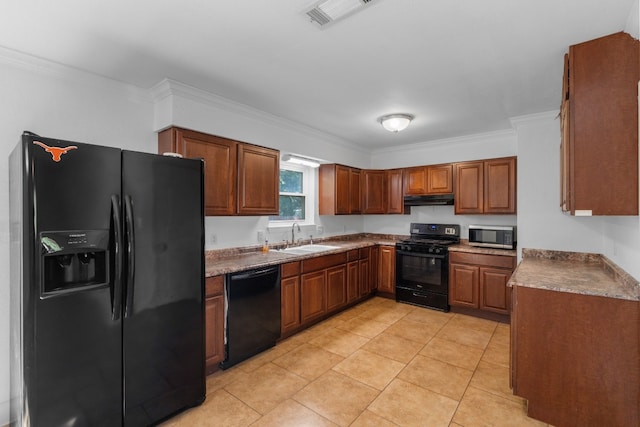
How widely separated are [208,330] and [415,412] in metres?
1.73

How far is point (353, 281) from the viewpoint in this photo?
4375 millimetres

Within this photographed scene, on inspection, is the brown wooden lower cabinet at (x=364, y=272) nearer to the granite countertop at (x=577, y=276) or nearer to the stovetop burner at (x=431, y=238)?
the stovetop burner at (x=431, y=238)

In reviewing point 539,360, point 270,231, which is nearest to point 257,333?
point 270,231

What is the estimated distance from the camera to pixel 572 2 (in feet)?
5.53

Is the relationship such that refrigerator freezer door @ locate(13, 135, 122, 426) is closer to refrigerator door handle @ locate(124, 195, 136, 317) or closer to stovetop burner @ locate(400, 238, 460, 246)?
refrigerator door handle @ locate(124, 195, 136, 317)

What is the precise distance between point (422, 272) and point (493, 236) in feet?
3.51

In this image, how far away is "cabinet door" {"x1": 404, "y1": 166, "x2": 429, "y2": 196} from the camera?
484 cm

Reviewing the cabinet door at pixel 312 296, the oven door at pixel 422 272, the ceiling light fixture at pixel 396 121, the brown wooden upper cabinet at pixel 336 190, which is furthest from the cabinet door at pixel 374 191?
the cabinet door at pixel 312 296

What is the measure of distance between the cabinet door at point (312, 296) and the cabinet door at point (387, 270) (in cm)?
139

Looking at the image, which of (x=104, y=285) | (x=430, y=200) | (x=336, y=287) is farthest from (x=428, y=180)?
(x=104, y=285)

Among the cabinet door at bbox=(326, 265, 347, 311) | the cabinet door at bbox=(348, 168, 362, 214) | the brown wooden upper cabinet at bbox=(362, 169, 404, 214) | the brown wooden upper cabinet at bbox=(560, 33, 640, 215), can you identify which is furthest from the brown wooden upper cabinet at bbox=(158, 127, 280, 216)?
the brown wooden upper cabinet at bbox=(560, 33, 640, 215)

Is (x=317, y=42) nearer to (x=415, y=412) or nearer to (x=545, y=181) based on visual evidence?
(x=415, y=412)

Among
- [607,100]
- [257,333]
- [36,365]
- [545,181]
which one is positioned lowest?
[257,333]

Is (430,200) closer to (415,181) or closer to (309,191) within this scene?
(415,181)
